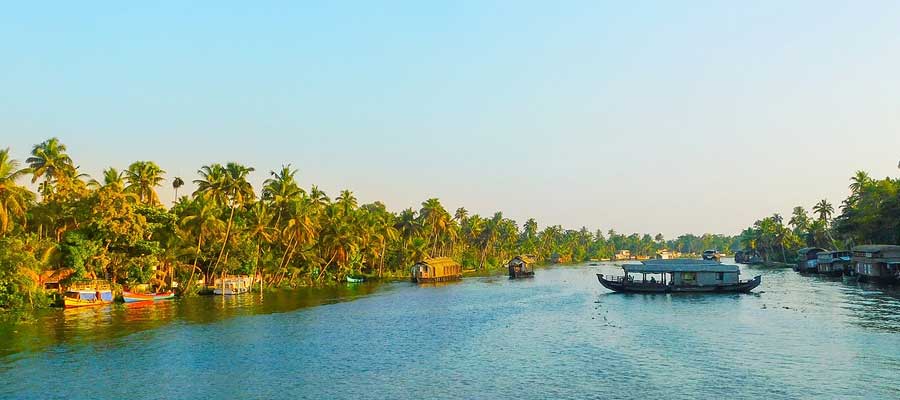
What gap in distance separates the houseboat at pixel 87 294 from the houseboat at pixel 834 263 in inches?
4126

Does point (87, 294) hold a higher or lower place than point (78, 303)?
higher

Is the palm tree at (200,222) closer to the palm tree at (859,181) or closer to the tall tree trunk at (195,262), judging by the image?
the tall tree trunk at (195,262)

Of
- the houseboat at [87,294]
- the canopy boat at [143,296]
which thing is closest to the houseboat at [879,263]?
the canopy boat at [143,296]

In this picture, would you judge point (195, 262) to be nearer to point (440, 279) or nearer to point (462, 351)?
point (462, 351)

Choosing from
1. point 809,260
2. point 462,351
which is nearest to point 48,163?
point 462,351

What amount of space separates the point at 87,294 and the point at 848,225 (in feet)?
368

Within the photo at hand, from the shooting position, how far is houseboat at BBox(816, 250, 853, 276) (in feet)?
345

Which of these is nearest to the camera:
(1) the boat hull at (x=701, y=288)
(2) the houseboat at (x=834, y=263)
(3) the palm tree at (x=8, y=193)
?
(3) the palm tree at (x=8, y=193)

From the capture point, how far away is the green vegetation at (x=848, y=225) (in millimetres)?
96750

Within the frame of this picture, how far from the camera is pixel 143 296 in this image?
65.4 metres

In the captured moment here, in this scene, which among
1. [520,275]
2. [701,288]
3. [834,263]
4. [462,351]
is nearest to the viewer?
[462,351]

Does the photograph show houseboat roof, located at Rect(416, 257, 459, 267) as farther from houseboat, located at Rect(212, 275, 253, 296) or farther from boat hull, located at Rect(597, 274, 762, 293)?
boat hull, located at Rect(597, 274, 762, 293)

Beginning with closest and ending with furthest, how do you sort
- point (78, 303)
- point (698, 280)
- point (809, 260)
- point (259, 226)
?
point (78, 303), point (698, 280), point (259, 226), point (809, 260)

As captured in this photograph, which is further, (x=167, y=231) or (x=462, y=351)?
(x=167, y=231)
